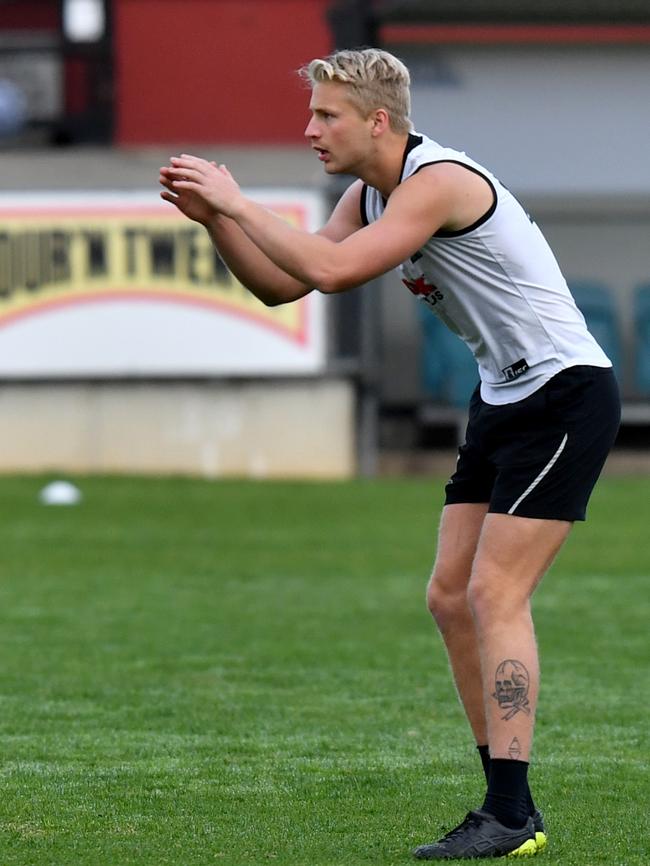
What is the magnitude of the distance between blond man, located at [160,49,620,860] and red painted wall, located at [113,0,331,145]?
12944 mm

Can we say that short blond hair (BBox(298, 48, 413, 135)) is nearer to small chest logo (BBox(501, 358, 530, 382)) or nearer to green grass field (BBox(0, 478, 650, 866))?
small chest logo (BBox(501, 358, 530, 382))

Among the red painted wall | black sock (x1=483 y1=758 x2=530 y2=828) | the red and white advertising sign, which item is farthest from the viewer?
the red painted wall

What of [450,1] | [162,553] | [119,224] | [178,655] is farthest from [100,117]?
[178,655]

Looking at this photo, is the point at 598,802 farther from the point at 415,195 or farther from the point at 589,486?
the point at 415,195

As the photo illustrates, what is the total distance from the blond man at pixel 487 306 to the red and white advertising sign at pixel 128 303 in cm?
1091

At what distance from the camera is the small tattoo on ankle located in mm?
4941

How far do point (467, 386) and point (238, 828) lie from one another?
11.8m

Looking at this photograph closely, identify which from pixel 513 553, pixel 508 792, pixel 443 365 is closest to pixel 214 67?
pixel 443 365

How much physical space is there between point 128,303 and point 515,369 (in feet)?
37.4

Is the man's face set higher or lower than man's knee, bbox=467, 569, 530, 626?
higher

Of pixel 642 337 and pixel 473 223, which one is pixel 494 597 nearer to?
pixel 473 223

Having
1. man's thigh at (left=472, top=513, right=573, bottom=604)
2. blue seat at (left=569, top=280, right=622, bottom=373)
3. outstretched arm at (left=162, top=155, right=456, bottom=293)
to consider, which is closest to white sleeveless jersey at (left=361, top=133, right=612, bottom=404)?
outstretched arm at (left=162, top=155, right=456, bottom=293)

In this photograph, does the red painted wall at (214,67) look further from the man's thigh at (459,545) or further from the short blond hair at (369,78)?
the short blond hair at (369,78)

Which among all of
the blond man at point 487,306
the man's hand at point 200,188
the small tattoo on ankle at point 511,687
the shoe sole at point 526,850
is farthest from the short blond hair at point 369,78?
the shoe sole at point 526,850
